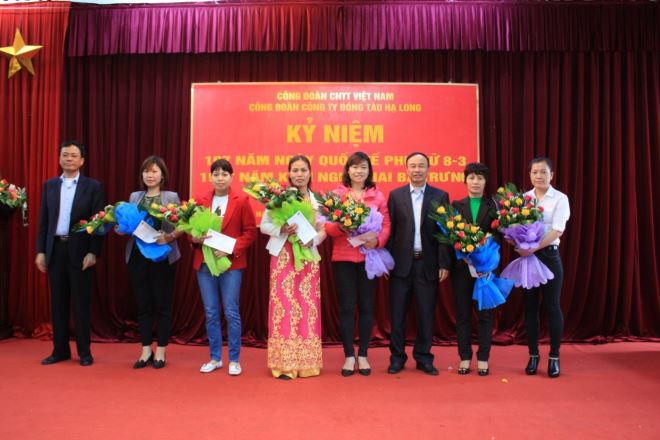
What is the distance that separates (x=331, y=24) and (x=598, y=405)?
135 inches

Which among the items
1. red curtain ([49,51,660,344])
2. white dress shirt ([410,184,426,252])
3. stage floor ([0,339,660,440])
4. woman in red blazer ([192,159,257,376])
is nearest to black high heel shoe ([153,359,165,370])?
stage floor ([0,339,660,440])

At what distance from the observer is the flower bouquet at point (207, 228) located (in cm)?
316

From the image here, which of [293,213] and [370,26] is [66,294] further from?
[370,26]

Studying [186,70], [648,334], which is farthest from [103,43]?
[648,334]

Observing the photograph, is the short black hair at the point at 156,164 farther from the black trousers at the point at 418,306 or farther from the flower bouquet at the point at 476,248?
the flower bouquet at the point at 476,248

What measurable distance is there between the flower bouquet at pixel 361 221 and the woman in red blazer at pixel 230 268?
551 mm

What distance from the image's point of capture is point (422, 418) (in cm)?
249

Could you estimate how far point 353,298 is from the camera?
3.34 m

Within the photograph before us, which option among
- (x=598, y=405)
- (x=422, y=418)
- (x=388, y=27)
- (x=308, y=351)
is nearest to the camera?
(x=422, y=418)

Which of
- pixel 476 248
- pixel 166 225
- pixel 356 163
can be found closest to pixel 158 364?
pixel 166 225

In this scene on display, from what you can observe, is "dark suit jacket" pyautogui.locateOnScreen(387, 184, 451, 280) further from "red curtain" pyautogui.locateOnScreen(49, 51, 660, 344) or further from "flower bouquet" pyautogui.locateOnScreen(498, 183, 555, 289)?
"red curtain" pyautogui.locateOnScreen(49, 51, 660, 344)

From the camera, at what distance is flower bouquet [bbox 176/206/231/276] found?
316 cm

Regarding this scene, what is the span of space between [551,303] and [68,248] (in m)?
3.21

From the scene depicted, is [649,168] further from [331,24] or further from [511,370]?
[331,24]
